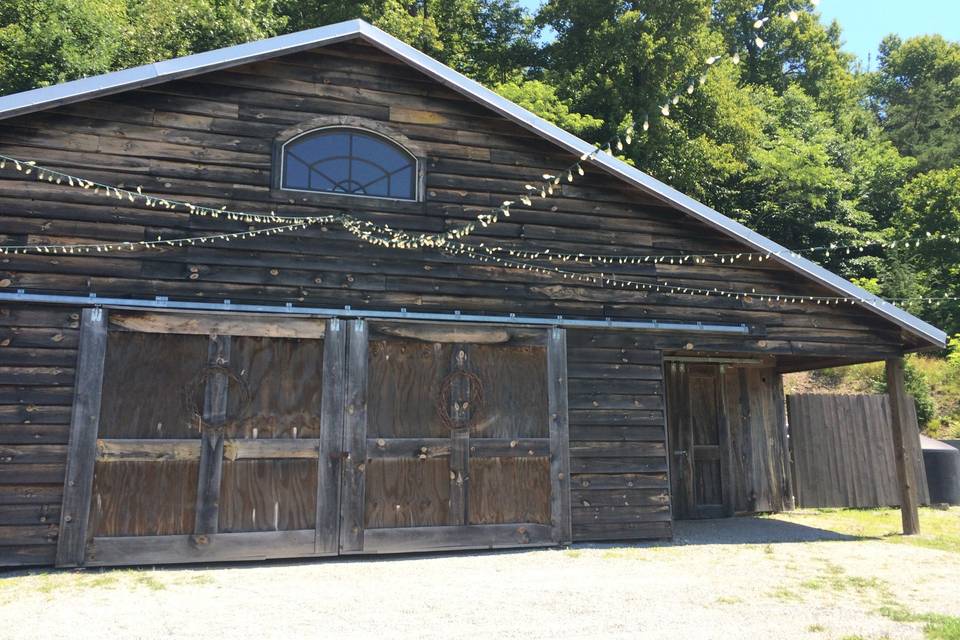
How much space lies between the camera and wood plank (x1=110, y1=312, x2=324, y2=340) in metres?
7.61

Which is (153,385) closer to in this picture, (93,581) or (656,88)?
(93,581)

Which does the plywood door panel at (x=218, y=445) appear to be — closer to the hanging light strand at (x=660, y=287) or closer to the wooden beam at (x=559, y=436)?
the hanging light strand at (x=660, y=287)

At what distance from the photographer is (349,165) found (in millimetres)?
8609

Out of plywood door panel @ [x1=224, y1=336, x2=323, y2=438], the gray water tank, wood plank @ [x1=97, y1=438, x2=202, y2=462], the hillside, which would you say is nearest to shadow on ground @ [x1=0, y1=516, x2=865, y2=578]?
wood plank @ [x1=97, y1=438, x2=202, y2=462]

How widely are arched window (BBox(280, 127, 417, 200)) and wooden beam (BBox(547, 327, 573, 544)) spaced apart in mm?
2503

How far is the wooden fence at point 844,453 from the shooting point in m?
12.9

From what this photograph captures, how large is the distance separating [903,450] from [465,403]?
20.2ft

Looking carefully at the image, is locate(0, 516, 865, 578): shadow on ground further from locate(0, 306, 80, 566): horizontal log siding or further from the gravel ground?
locate(0, 306, 80, 566): horizontal log siding

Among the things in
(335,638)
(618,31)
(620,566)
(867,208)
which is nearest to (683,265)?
(620,566)

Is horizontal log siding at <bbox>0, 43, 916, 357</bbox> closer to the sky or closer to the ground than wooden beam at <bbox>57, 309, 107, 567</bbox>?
closer to the sky

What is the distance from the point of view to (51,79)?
23.5m

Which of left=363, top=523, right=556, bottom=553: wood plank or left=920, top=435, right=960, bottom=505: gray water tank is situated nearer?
left=363, top=523, right=556, bottom=553: wood plank

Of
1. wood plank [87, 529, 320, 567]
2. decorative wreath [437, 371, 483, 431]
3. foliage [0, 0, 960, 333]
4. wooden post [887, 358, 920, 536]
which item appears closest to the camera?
wood plank [87, 529, 320, 567]

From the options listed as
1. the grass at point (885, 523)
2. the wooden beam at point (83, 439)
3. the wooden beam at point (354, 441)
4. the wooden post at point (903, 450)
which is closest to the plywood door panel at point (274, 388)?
the wooden beam at point (354, 441)
